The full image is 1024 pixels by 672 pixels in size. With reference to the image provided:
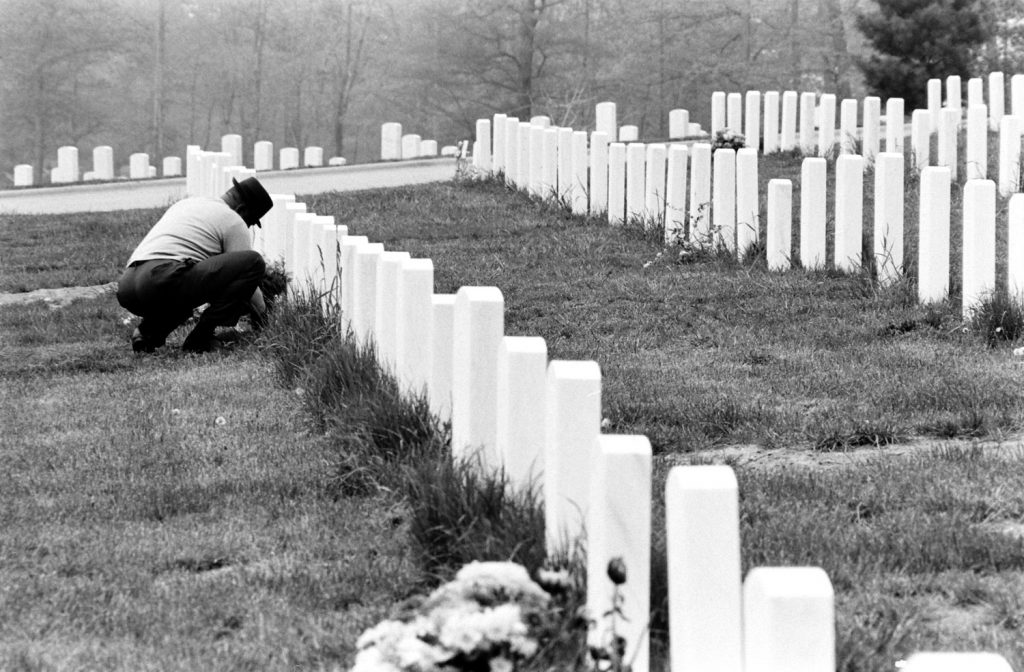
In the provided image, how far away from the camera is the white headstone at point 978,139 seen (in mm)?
13391

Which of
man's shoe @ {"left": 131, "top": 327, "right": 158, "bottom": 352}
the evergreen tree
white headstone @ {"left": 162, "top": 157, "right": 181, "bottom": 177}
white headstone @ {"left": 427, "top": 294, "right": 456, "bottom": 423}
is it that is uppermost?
the evergreen tree

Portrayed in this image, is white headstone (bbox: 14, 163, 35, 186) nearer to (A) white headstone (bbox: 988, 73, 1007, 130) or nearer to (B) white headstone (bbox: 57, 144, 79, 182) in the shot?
(B) white headstone (bbox: 57, 144, 79, 182)

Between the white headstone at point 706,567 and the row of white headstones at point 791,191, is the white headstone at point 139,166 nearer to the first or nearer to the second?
the row of white headstones at point 791,191

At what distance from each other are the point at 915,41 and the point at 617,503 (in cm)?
2374

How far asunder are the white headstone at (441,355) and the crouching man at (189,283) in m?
3.53

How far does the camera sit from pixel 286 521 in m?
4.61

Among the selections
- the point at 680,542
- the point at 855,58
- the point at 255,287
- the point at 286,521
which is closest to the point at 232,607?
the point at 286,521

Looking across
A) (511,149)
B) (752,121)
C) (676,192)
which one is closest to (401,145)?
(752,121)

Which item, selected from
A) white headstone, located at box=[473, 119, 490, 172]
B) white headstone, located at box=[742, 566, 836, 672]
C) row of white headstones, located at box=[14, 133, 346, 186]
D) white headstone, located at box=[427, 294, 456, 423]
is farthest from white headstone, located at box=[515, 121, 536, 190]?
row of white headstones, located at box=[14, 133, 346, 186]

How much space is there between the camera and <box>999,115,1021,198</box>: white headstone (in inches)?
490

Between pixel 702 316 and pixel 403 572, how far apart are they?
15.9ft

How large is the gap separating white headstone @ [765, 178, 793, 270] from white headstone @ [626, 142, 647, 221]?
198 cm

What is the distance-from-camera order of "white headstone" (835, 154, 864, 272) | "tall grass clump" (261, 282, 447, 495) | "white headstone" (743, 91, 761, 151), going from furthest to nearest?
1. "white headstone" (743, 91, 761, 151)
2. "white headstone" (835, 154, 864, 272)
3. "tall grass clump" (261, 282, 447, 495)

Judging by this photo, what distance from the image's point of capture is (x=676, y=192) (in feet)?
35.6
